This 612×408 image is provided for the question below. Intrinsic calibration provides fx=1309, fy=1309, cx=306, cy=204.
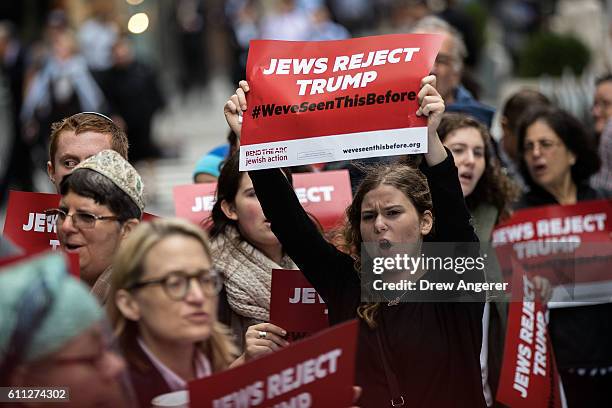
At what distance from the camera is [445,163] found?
431 centimetres

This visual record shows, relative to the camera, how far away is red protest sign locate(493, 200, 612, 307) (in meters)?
5.52

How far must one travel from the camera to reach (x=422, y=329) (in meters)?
4.31

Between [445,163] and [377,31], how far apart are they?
66.3 ft

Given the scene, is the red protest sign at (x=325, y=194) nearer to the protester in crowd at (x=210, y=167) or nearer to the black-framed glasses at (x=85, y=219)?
the protester in crowd at (x=210, y=167)

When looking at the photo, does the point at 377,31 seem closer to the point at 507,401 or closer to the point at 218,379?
the point at 507,401

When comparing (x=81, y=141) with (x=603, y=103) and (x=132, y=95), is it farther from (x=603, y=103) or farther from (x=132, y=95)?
(x=132, y=95)

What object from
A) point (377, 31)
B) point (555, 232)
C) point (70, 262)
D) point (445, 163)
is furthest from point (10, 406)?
point (377, 31)

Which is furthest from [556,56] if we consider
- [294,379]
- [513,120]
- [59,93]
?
[294,379]

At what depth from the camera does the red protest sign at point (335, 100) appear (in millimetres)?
4406

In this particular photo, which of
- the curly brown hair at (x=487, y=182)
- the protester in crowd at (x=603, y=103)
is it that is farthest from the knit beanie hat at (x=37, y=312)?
the protester in crowd at (x=603, y=103)

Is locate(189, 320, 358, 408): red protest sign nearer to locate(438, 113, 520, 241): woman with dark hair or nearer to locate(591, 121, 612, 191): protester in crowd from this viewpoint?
locate(438, 113, 520, 241): woman with dark hair

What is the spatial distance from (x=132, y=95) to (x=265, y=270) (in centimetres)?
969

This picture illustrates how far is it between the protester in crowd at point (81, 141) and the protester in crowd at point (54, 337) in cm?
204

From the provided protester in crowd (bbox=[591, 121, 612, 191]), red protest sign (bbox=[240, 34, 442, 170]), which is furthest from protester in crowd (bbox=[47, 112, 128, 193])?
protester in crowd (bbox=[591, 121, 612, 191])
